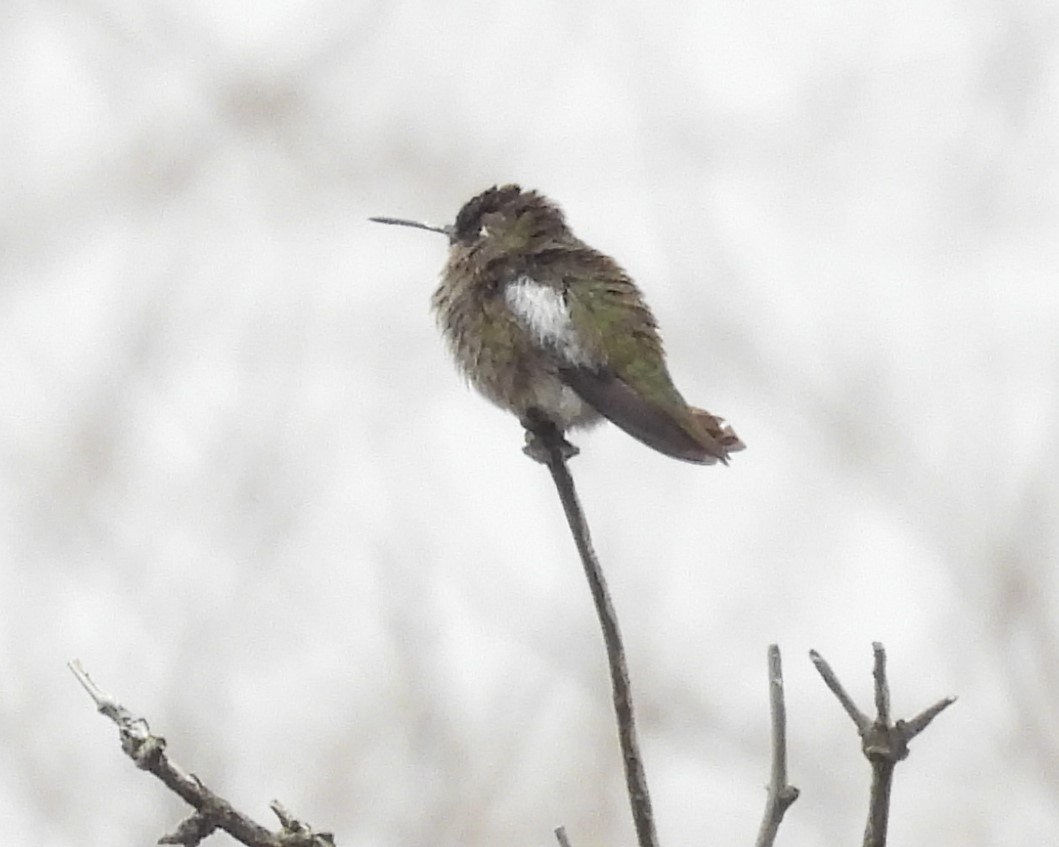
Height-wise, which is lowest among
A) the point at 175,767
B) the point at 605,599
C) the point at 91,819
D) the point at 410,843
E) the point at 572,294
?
the point at 175,767

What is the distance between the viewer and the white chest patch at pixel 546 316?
12.4 feet

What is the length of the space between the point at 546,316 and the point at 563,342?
95 mm

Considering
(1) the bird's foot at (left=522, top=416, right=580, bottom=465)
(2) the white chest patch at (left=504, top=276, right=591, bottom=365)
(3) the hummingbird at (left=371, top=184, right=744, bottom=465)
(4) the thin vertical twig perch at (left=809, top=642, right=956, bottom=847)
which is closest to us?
(4) the thin vertical twig perch at (left=809, top=642, right=956, bottom=847)

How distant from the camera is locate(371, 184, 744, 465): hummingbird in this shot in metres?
3.62

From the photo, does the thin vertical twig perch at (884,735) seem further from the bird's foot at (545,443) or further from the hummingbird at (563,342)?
the hummingbird at (563,342)

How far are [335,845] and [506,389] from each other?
5.91 ft

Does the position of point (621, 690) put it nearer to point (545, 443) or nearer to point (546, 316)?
point (545, 443)

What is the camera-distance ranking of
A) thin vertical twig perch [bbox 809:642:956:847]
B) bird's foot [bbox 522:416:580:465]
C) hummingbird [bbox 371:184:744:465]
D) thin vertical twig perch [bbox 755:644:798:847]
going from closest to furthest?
thin vertical twig perch [bbox 809:642:956:847], thin vertical twig perch [bbox 755:644:798:847], bird's foot [bbox 522:416:580:465], hummingbird [bbox 371:184:744:465]

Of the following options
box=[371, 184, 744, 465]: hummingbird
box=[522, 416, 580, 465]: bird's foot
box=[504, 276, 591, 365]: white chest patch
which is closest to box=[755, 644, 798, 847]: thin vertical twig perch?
box=[522, 416, 580, 465]: bird's foot

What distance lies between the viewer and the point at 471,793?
5688 mm

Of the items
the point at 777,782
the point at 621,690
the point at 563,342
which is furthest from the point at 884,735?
the point at 563,342

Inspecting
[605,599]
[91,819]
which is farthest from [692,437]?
[91,819]

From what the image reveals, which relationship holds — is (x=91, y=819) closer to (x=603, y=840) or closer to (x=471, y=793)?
(x=471, y=793)

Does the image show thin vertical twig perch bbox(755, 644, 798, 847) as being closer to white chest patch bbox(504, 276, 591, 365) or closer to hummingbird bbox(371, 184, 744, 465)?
hummingbird bbox(371, 184, 744, 465)
